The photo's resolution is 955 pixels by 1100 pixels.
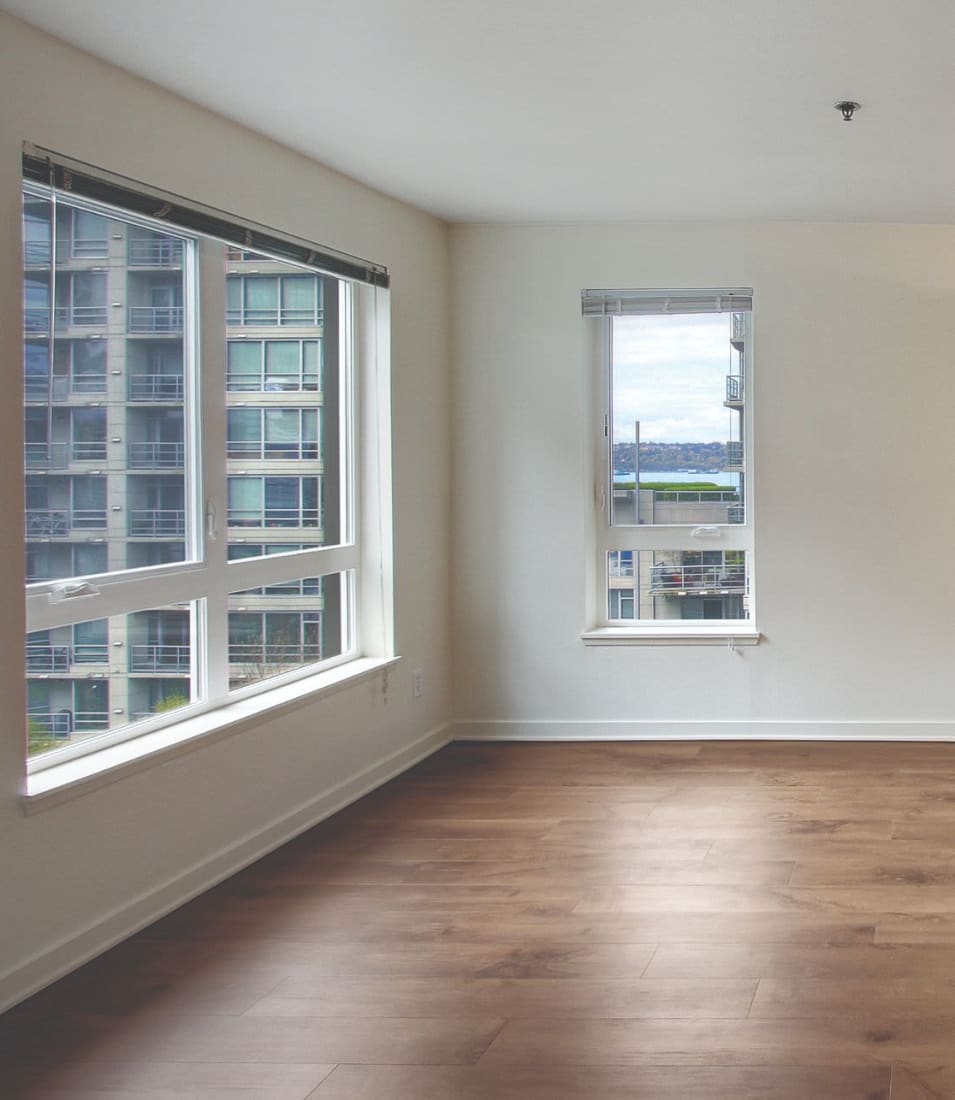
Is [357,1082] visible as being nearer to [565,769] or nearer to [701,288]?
[565,769]

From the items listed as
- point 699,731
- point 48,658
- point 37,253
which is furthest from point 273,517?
point 699,731

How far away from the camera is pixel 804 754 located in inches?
218

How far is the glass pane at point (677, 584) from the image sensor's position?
5.97m

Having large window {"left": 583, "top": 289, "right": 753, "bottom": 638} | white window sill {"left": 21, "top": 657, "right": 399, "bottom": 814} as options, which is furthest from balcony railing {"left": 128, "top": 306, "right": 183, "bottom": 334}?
large window {"left": 583, "top": 289, "right": 753, "bottom": 638}

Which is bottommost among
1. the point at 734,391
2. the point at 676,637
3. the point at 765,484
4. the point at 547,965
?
the point at 547,965

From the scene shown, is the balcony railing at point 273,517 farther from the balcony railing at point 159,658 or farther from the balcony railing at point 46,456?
the balcony railing at point 46,456

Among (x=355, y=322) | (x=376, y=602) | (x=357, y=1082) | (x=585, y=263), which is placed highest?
(x=585, y=263)

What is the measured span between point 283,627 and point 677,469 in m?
2.29

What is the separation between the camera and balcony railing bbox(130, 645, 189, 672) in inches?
144

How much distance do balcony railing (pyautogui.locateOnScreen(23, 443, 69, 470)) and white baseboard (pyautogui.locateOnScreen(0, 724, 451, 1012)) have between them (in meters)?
1.19

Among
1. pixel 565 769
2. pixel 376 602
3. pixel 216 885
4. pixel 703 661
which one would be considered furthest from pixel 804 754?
pixel 216 885

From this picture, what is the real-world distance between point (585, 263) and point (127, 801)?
11.2 ft

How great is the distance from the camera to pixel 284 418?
455cm

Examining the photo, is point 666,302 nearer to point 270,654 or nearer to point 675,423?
point 675,423
